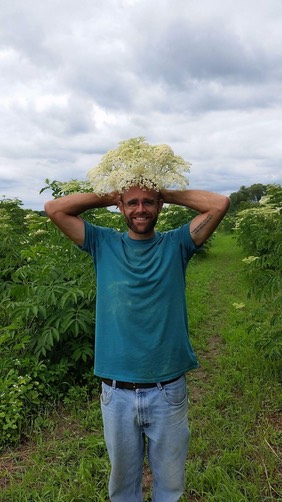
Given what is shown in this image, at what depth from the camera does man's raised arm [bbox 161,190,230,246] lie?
206 centimetres

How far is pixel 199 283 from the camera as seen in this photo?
10.3 m

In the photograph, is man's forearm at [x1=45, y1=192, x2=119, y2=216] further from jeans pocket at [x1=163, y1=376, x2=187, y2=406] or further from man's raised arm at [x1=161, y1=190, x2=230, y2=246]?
jeans pocket at [x1=163, y1=376, x2=187, y2=406]

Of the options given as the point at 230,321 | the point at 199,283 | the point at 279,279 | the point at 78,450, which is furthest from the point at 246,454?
the point at 199,283

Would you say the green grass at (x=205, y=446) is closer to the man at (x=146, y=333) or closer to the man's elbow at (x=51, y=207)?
the man at (x=146, y=333)

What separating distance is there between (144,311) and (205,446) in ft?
5.97

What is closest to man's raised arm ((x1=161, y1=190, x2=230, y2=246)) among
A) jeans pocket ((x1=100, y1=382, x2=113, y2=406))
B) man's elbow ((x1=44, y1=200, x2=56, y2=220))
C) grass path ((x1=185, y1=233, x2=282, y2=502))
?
man's elbow ((x1=44, y1=200, x2=56, y2=220))

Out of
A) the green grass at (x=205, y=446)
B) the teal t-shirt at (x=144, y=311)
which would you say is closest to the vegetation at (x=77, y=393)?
the green grass at (x=205, y=446)

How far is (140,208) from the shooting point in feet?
6.59

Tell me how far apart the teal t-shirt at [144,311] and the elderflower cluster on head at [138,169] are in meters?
0.26

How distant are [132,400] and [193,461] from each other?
146cm

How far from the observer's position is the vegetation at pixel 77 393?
2.95 metres

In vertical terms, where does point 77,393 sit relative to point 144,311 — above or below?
below

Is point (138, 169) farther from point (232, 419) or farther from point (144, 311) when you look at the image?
point (232, 419)

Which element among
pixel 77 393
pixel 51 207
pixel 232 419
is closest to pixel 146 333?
pixel 51 207
